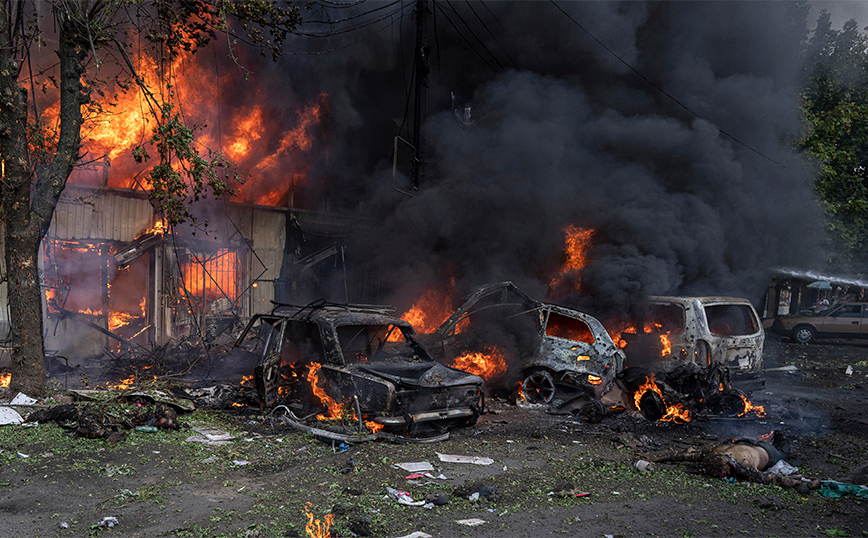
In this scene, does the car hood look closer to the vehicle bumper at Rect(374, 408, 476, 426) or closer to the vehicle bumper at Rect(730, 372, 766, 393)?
the vehicle bumper at Rect(374, 408, 476, 426)

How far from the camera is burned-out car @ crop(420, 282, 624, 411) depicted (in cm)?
841

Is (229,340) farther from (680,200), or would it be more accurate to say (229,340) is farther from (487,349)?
(680,200)

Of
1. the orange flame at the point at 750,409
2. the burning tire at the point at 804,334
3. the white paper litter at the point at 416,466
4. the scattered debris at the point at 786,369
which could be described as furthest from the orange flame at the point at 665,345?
the burning tire at the point at 804,334

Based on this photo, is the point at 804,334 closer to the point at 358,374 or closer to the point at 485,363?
the point at 485,363

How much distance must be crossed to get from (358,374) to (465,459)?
1587 millimetres

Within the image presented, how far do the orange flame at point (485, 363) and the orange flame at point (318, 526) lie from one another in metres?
5.09

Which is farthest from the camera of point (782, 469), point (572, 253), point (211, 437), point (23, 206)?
point (572, 253)

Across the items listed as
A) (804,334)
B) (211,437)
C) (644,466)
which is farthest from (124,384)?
(804,334)

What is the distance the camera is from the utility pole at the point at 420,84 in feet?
48.5

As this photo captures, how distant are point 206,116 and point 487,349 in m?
11.0

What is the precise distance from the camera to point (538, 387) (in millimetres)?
8609

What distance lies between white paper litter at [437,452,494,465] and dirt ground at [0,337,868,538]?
0.07 meters

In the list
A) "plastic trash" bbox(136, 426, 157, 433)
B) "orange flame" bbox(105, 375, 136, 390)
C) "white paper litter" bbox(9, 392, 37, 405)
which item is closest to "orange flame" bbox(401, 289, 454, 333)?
"orange flame" bbox(105, 375, 136, 390)

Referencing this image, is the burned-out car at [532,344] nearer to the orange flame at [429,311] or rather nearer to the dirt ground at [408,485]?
the dirt ground at [408,485]
